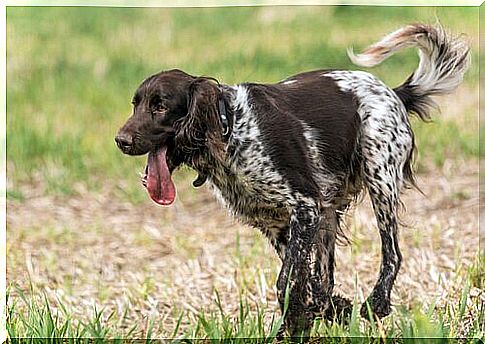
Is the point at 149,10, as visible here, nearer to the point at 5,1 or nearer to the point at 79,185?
the point at 79,185

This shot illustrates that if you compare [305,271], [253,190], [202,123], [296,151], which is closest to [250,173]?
[253,190]

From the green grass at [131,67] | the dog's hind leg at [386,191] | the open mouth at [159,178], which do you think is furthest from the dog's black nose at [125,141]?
the green grass at [131,67]

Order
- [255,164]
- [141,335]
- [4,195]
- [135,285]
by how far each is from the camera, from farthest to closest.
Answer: [4,195] → [135,285] → [141,335] → [255,164]

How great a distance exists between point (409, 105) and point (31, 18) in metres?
4.40

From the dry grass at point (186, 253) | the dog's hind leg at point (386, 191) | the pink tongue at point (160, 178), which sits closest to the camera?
the pink tongue at point (160, 178)

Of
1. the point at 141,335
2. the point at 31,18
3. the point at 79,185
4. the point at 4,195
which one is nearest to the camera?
the point at 141,335

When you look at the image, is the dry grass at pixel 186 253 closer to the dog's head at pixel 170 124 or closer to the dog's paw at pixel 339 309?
the dog's paw at pixel 339 309

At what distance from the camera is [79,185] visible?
7926 mm

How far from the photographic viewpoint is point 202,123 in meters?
4.10

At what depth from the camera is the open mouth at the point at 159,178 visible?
4.11 meters

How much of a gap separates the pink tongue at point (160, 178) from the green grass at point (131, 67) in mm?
2803

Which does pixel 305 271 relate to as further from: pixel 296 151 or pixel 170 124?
pixel 170 124

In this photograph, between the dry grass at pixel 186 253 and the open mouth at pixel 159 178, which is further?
the dry grass at pixel 186 253

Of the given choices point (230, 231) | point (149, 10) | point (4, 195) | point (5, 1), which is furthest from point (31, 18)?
point (5, 1)
